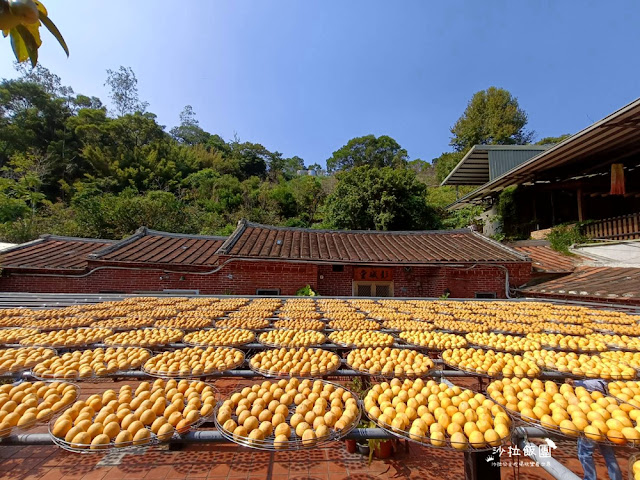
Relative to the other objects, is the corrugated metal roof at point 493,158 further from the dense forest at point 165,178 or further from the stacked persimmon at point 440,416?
the stacked persimmon at point 440,416

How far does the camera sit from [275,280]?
9414 millimetres

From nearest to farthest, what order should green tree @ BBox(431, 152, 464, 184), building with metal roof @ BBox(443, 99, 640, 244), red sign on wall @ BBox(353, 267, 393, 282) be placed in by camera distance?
building with metal roof @ BBox(443, 99, 640, 244)
red sign on wall @ BBox(353, 267, 393, 282)
green tree @ BBox(431, 152, 464, 184)

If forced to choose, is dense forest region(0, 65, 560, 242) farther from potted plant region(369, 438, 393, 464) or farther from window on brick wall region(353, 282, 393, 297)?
potted plant region(369, 438, 393, 464)

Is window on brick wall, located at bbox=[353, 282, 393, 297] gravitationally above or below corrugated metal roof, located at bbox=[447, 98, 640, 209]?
below

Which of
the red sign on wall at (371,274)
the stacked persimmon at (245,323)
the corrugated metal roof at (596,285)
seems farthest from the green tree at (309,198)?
the stacked persimmon at (245,323)

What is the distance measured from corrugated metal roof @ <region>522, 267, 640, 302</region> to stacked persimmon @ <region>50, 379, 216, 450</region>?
9081 mm

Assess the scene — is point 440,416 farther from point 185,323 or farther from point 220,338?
point 185,323

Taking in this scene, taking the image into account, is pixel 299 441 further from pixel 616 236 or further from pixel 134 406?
pixel 616 236

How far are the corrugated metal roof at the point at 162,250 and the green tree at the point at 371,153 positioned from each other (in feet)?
93.1

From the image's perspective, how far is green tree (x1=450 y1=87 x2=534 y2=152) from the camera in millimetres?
29109

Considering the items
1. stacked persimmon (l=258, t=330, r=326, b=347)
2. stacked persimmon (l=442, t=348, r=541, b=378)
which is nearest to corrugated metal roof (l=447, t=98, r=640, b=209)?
Result: stacked persimmon (l=442, t=348, r=541, b=378)

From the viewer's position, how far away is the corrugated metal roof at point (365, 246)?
9555 mm

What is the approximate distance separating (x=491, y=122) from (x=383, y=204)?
1927 cm

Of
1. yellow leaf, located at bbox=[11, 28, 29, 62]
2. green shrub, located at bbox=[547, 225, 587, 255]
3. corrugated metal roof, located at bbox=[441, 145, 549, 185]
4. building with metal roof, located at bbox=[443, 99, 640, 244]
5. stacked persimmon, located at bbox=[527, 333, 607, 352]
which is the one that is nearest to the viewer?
yellow leaf, located at bbox=[11, 28, 29, 62]
